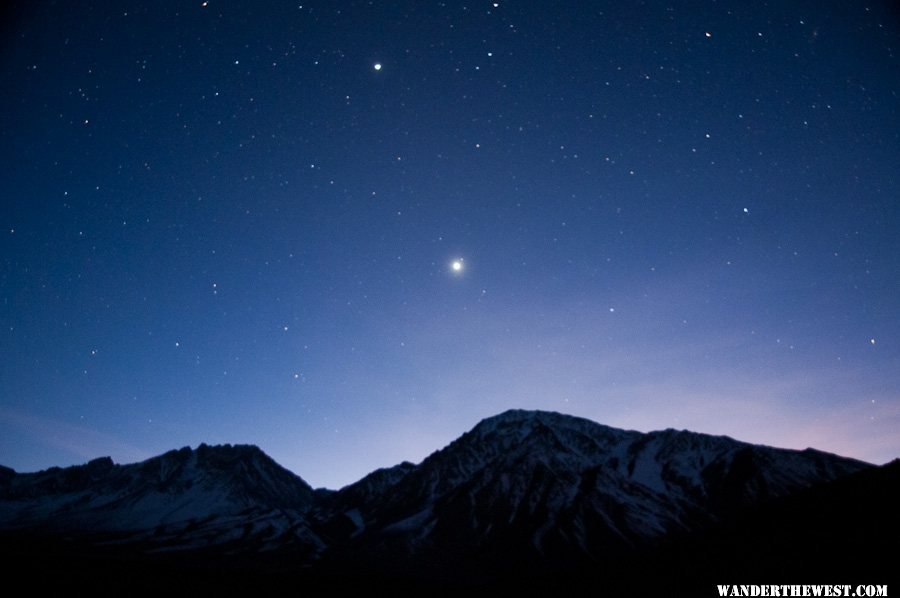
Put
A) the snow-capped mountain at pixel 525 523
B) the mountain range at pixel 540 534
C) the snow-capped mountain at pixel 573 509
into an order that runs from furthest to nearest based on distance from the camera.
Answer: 1. the snow-capped mountain at pixel 573 509
2. the snow-capped mountain at pixel 525 523
3. the mountain range at pixel 540 534

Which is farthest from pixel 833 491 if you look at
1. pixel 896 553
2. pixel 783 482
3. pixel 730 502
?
pixel 783 482

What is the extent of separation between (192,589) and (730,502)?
179929 mm

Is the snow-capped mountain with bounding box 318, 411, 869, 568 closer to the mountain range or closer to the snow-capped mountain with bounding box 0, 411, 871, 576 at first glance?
the snow-capped mountain with bounding box 0, 411, 871, 576

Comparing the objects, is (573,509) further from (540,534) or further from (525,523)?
(540,534)

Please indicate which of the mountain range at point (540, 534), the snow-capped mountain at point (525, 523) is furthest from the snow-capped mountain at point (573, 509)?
the mountain range at point (540, 534)

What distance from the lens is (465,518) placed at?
562ft

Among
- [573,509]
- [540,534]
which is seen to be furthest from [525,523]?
[573,509]

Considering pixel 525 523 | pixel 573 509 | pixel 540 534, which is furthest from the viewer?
pixel 573 509

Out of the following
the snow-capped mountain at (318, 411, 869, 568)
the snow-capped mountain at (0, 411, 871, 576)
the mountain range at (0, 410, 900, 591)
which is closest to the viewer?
the mountain range at (0, 410, 900, 591)

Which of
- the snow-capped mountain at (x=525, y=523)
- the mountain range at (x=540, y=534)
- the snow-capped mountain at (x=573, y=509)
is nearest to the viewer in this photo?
the mountain range at (x=540, y=534)

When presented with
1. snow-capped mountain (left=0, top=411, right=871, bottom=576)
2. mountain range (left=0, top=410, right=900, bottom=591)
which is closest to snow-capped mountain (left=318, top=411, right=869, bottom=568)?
snow-capped mountain (left=0, top=411, right=871, bottom=576)

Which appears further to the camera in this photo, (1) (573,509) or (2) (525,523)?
(1) (573,509)

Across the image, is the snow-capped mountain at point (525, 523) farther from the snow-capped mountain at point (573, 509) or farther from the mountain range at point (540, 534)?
the mountain range at point (540, 534)

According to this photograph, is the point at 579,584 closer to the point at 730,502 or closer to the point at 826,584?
the point at 826,584
